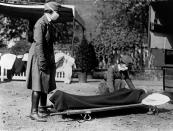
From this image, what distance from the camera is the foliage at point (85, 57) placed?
13.3 meters

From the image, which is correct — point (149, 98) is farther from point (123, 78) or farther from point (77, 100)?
point (77, 100)

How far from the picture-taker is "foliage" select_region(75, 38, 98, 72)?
13312 millimetres


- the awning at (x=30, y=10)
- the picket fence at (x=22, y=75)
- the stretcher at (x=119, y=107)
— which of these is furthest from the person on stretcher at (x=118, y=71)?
the awning at (x=30, y=10)

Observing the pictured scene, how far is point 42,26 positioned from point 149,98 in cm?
234

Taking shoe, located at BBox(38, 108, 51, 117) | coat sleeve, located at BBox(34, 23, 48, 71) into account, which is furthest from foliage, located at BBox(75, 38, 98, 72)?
coat sleeve, located at BBox(34, 23, 48, 71)

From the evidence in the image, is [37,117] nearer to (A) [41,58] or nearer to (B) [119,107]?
(A) [41,58]

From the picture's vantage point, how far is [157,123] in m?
6.73

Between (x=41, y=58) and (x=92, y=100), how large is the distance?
3.79ft

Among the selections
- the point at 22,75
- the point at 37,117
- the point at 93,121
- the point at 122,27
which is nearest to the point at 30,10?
the point at 22,75

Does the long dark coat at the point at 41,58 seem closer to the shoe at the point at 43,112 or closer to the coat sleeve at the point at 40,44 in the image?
the coat sleeve at the point at 40,44

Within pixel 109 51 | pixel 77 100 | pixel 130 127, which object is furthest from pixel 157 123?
pixel 109 51

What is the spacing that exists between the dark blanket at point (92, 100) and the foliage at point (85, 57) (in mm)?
5912

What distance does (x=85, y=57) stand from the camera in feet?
44.2

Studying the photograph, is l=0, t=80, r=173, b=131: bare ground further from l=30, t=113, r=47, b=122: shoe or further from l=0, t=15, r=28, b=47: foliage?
l=0, t=15, r=28, b=47: foliage
